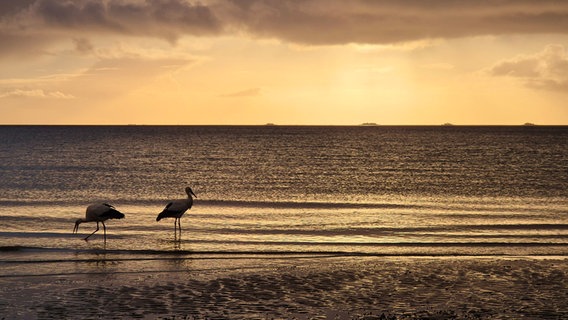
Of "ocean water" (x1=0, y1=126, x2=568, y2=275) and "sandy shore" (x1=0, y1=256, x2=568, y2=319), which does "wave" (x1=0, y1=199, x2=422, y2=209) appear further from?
"sandy shore" (x1=0, y1=256, x2=568, y2=319)

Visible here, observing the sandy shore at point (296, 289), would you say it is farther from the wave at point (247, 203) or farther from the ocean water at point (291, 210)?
the wave at point (247, 203)

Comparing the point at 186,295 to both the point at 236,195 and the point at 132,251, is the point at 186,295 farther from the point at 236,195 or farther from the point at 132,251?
the point at 236,195

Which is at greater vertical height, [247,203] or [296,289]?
[296,289]

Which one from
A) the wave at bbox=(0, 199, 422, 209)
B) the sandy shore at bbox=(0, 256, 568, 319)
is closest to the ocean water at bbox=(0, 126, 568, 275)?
the wave at bbox=(0, 199, 422, 209)

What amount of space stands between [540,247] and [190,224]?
1427 cm

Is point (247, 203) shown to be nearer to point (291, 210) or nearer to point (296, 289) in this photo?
point (291, 210)

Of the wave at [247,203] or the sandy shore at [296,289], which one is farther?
the wave at [247,203]

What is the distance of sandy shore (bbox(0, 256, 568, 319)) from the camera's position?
13773 mm

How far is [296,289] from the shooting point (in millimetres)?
16016

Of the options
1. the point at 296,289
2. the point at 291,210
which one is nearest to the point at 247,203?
the point at 291,210

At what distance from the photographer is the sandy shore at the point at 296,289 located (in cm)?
1377

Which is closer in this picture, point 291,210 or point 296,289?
point 296,289

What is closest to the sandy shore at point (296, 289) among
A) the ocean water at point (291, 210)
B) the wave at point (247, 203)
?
the ocean water at point (291, 210)

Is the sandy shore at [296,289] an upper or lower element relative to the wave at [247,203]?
upper
